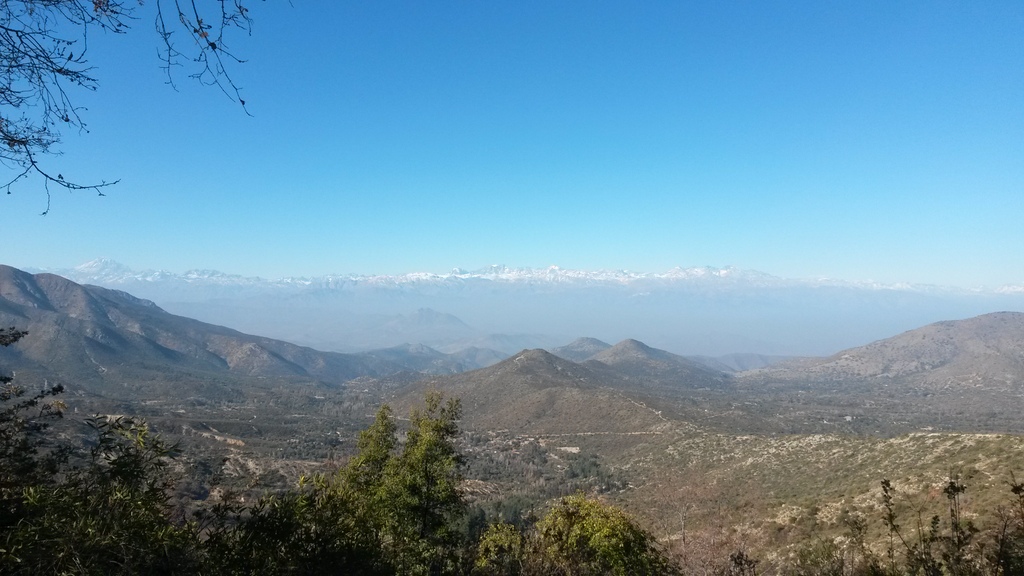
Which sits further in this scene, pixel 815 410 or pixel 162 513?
pixel 815 410

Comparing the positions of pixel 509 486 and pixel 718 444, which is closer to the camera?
pixel 718 444

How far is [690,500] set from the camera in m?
36.0

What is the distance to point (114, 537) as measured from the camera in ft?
11.8

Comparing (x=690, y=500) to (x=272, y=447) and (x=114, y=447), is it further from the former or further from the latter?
(x=272, y=447)

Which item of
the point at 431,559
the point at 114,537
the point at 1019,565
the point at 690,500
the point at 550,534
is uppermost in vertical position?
the point at 114,537

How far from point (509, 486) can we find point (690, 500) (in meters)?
34.8

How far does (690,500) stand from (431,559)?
104ft

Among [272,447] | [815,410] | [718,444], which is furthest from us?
[815,410]

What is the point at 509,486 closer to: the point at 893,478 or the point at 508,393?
the point at 893,478

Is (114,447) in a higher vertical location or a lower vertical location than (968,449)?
higher

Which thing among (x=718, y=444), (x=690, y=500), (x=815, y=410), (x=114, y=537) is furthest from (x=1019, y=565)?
(x=815, y=410)

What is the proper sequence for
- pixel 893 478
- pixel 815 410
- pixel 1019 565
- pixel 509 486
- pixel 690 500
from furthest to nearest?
pixel 815 410 → pixel 509 486 → pixel 690 500 → pixel 893 478 → pixel 1019 565

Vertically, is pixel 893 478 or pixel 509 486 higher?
pixel 893 478

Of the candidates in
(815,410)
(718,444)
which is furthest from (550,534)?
(815,410)
